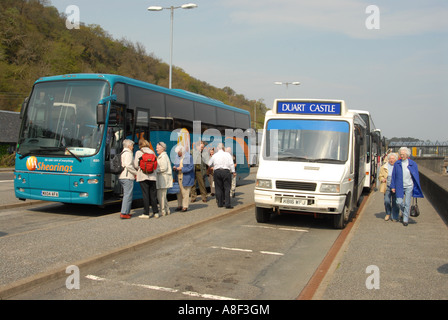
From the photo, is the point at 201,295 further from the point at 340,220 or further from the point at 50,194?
the point at 50,194

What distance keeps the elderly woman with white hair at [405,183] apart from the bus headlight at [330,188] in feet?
6.09

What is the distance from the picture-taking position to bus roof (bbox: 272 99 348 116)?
10547 mm

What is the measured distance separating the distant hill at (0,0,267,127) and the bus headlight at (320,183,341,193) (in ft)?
120

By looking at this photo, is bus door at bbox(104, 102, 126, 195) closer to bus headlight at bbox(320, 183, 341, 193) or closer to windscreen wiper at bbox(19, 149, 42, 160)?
windscreen wiper at bbox(19, 149, 42, 160)

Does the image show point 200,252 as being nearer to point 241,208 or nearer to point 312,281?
point 312,281

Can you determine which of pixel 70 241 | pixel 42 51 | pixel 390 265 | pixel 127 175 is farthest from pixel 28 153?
pixel 42 51

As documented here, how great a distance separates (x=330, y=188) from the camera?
31.1 ft

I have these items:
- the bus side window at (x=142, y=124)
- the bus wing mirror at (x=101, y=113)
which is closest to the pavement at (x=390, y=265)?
the bus wing mirror at (x=101, y=113)

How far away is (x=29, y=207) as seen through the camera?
12.6 m

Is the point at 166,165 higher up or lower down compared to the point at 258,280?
higher up

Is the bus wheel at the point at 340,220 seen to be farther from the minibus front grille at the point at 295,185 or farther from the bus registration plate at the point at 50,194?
the bus registration plate at the point at 50,194

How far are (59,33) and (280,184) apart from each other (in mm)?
52156

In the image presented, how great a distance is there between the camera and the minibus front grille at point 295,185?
9.57 metres
